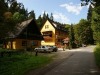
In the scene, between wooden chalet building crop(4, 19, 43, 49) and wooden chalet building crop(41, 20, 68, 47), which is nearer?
wooden chalet building crop(4, 19, 43, 49)

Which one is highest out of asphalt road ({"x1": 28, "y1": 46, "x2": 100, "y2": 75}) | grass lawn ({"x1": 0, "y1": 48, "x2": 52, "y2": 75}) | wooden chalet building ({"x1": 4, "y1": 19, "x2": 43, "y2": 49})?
wooden chalet building ({"x1": 4, "y1": 19, "x2": 43, "y2": 49})

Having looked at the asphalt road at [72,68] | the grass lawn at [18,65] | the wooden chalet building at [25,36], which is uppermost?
the wooden chalet building at [25,36]

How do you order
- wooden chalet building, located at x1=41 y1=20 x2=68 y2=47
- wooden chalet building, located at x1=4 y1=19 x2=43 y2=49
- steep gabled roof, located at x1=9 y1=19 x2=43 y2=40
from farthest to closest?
wooden chalet building, located at x1=41 y1=20 x2=68 y2=47
wooden chalet building, located at x1=4 y1=19 x2=43 y2=49
steep gabled roof, located at x1=9 y1=19 x2=43 y2=40

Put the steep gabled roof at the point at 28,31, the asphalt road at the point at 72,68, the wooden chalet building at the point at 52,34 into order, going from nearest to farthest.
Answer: the asphalt road at the point at 72,68 < the steep gabled roof at the point at 28,31 < the wooden chalet building at the point at 52,34

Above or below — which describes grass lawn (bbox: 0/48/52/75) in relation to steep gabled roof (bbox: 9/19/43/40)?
below

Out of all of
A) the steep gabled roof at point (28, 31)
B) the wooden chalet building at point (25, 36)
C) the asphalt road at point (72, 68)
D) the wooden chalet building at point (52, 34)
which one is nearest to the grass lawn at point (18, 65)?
the asphalt road at point (72, 68)

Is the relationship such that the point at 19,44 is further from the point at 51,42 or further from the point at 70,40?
the point at 51,42

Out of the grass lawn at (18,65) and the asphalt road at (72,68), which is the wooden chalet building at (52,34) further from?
the grass lawn at (18,65)

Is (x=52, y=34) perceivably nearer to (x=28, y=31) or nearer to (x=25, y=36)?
(x=28, y=31)

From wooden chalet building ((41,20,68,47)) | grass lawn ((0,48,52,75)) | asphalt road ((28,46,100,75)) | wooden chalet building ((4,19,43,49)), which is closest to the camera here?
asphalt road ((28,46,100,75))

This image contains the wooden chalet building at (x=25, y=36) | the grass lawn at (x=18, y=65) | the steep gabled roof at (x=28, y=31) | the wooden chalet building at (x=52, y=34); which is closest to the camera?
the grass lawn at (x=18, y=65)

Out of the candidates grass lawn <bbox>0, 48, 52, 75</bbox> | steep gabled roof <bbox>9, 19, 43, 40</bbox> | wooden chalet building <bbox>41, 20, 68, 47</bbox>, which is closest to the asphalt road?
grass lawn <bbox>0, 48, 52, 75</bbox>

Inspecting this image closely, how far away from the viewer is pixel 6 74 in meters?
16.8

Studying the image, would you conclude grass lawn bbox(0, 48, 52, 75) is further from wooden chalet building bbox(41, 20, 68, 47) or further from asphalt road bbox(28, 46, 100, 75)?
wooden chalet building bbox(41, 20, 68, 47)
